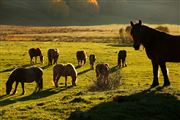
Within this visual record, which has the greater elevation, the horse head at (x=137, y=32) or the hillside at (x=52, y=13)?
the hillside at (x=52, y=13)

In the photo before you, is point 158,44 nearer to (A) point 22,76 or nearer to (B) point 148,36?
(B) point 148,36

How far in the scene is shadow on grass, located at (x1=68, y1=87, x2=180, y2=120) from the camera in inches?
488

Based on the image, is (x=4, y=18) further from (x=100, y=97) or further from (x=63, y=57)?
(x=100, y=97)

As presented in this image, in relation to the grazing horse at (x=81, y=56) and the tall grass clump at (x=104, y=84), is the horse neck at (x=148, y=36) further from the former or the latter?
the grazing horse at (x=81, y=56)

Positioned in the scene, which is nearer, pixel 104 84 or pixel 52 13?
pixel 104 84

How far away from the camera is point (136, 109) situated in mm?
13062

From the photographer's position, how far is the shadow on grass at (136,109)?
40.6ft

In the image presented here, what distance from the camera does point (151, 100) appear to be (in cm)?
1394

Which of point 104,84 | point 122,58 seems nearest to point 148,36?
point 104,84

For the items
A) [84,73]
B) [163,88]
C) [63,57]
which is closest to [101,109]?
[163,88]

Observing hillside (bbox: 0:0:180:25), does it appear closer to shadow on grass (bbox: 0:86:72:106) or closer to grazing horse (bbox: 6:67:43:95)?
grazing horse (bbox: 6:67:43:95)

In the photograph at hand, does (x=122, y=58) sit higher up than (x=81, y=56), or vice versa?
(x=81, y=56)

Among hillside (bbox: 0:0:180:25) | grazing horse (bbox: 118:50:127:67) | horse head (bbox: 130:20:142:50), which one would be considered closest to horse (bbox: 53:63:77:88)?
grazing horse (bbox: 118:50:127:67)

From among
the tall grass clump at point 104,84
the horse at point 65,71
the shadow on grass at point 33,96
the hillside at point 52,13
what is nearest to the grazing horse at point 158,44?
the tall grass clump at point 104,84
